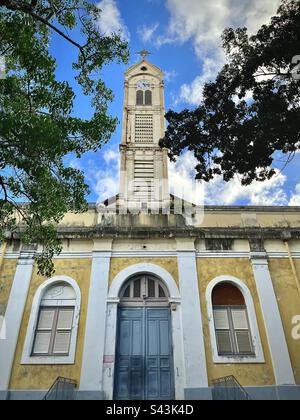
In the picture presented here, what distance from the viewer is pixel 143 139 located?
59.4 ft

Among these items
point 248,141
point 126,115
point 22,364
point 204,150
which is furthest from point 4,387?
point 126,115

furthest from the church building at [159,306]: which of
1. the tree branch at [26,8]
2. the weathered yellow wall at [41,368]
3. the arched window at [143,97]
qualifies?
the arched window at [143,97]

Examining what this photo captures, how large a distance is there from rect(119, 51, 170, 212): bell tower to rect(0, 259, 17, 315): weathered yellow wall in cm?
428

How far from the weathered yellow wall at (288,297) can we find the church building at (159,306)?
0.03 m

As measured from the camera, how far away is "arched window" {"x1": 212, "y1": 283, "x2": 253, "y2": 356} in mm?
8289

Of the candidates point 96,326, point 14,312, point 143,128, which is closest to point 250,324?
point 96,326

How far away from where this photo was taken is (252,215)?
1040cm

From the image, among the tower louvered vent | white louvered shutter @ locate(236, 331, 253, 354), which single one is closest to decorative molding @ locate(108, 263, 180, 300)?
white louvered shutter @ locate(236, 331, 253, 354)

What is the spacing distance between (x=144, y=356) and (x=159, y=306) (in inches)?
52.6

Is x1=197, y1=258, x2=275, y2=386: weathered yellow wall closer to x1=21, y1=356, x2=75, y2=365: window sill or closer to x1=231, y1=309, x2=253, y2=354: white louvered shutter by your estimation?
x1=231, y1=309, x2=253, y2=354: white louvered shutter

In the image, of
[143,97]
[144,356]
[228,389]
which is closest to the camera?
[228,389]

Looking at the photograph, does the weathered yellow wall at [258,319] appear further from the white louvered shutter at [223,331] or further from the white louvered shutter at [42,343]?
the white louvered shutter at [42,343]

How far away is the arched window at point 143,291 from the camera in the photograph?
895 cm

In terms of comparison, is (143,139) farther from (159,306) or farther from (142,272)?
(159,306)
